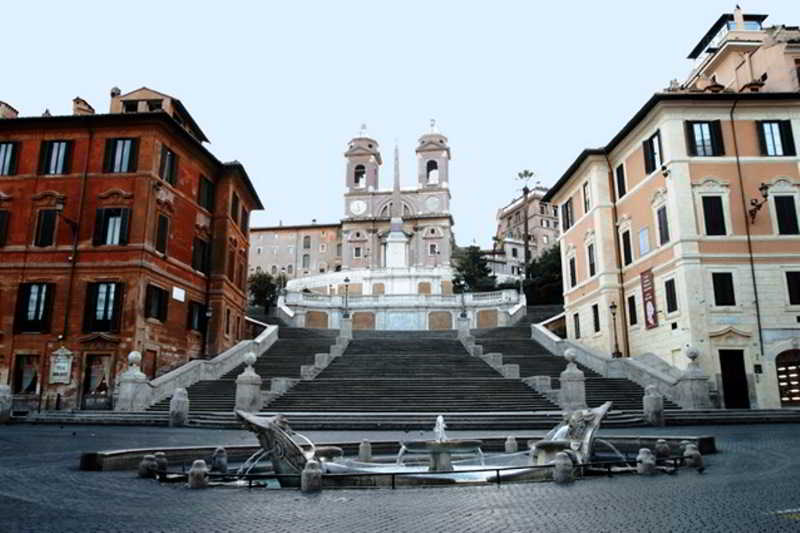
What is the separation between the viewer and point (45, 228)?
98.1 ft

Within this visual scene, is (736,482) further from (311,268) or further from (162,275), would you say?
(311,268)

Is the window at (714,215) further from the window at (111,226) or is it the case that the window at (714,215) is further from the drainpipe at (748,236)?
the window at (111,226)

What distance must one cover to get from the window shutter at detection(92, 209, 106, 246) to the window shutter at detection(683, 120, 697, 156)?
2764cm

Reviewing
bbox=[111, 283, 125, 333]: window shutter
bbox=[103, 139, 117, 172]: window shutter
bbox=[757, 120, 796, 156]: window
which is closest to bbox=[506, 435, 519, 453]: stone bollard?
→ bbox=[111, 283, 125, 333]: window shutter

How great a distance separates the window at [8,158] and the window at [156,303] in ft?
31.4

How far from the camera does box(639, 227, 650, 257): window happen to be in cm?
3062

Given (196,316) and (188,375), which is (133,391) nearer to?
(188,375)

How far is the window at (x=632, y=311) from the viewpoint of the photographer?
3200 cm

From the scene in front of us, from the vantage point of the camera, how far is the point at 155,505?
26.3 feet

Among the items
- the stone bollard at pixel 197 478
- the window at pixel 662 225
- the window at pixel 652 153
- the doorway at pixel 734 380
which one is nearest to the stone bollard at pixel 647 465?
the stone bollard at pixel 197 478

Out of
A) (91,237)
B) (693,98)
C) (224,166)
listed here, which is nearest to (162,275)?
(91,237)

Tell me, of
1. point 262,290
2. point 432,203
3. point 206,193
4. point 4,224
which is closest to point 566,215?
point 206,193

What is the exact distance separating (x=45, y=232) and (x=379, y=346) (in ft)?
58.5

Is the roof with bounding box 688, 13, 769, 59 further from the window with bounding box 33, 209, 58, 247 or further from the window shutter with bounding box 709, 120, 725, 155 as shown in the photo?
the window with bounding box 33, 209, 58, 247
